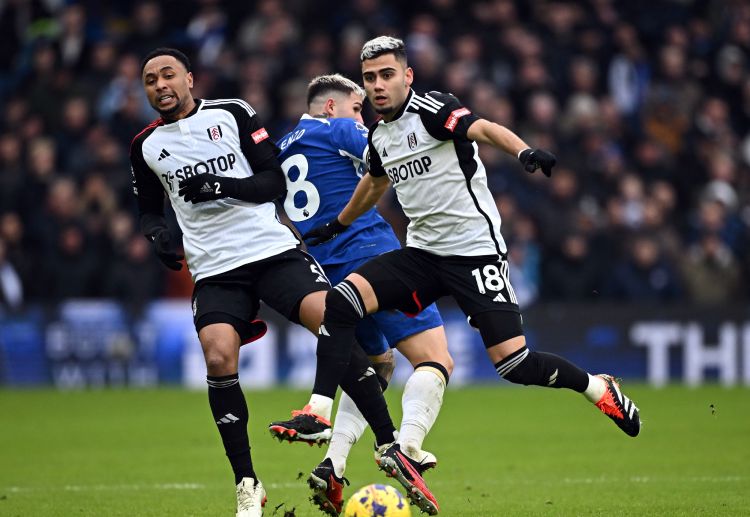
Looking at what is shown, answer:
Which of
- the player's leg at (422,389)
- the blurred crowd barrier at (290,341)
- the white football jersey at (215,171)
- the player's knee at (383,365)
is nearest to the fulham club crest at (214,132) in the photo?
the white football jersey at (215,171)

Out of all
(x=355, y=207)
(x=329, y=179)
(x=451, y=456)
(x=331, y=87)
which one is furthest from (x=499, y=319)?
(x=451, y=456)

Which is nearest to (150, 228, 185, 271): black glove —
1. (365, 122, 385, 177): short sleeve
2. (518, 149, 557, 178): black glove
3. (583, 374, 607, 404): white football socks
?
(365, 122, 385, 177): short sleeve

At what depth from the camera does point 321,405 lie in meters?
7.33

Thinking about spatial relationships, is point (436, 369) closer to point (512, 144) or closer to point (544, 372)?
point (544, 372)

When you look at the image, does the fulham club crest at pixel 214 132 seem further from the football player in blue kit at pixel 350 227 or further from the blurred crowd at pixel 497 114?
the blurred crowd at pixel 497 114

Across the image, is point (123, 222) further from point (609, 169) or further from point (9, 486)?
point (9, 486)

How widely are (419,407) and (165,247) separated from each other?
69.5 inches

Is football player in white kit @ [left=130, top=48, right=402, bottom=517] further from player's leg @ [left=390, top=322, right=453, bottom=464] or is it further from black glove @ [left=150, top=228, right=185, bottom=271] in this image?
player's leg @ [left=390, top=322, right=453, bottom=464]

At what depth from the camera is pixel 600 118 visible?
19.5 m

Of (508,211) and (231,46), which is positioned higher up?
(231,46)

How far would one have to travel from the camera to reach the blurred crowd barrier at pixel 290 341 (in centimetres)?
1744

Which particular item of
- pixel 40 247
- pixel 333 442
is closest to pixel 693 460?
pixel 333 442

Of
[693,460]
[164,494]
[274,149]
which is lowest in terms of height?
[693,460]

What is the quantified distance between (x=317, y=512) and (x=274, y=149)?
2.26 meters
